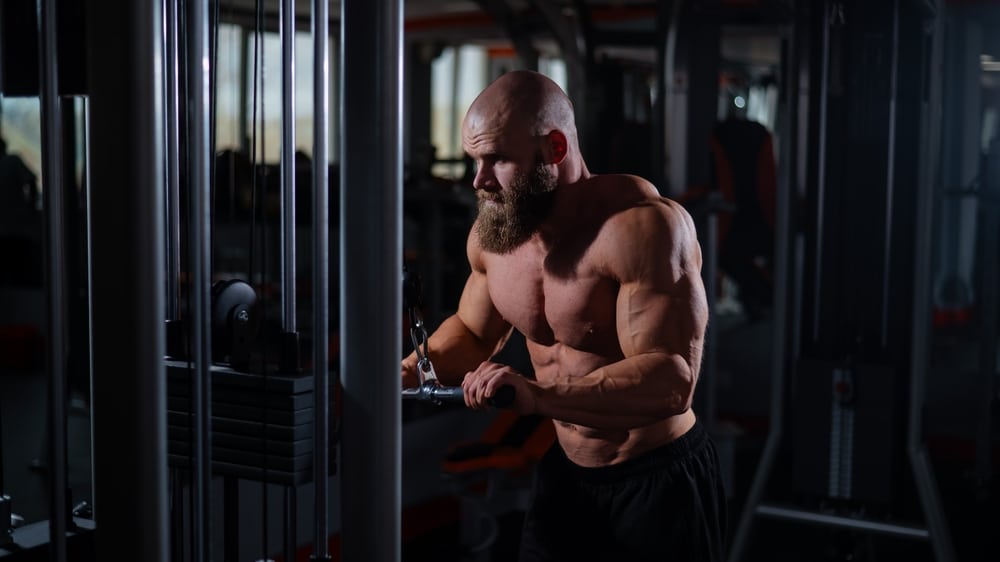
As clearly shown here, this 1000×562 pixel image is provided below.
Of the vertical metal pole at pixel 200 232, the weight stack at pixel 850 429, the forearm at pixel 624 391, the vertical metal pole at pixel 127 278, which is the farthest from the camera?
the weight stack at pixel 850 429

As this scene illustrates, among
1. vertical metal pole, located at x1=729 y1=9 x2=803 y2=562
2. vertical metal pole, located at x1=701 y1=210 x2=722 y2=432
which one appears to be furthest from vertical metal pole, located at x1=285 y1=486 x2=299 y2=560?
vertical metal pole, located at x1=701 y1=210 x2=722 y2=432

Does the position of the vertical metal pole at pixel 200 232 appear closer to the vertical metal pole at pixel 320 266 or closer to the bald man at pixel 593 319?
the vertical metal pole at pixel 320 266

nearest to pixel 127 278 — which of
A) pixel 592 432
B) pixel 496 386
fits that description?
pixel 496 386

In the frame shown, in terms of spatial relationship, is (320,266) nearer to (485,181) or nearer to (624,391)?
(485,181)

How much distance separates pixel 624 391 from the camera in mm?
1074

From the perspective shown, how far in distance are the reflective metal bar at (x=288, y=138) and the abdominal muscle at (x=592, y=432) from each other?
1.09 ft

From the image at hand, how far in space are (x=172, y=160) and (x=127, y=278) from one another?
0.35m

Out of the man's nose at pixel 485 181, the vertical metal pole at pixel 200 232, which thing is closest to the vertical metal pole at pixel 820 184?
the man's nose at pixel 485 181

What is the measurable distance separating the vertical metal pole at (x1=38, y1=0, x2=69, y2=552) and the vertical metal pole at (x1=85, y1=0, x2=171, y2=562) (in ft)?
0.30

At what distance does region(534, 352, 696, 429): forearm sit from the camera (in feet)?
3.51

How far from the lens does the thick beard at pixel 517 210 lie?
109 centimetres

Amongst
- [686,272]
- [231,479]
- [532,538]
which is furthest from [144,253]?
[532,538]

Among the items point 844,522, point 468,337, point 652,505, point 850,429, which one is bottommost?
point 844,522

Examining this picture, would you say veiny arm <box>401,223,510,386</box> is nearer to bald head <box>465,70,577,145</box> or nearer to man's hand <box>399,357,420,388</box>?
man's hand <box>399,357,420,388</box>
